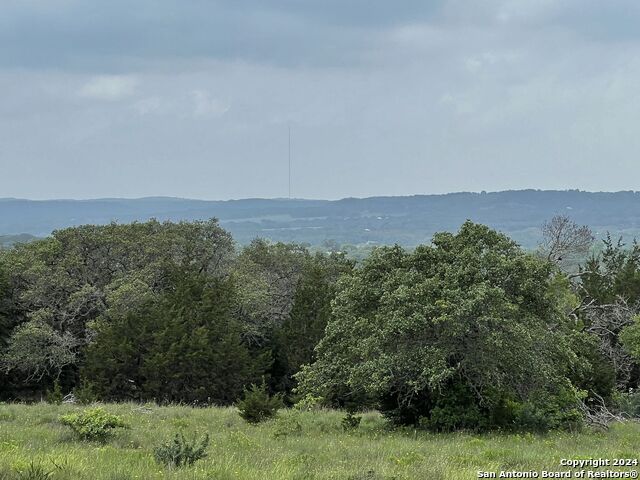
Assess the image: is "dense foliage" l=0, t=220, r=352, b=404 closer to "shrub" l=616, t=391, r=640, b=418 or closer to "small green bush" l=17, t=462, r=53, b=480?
"shrub" l=616, t=391, r=640, b=418

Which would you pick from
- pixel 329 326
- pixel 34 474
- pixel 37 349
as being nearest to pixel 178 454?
pixel 34 474

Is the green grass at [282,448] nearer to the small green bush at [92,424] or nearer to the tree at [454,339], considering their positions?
the small green bush at [92,424]

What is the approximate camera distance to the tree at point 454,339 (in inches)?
688

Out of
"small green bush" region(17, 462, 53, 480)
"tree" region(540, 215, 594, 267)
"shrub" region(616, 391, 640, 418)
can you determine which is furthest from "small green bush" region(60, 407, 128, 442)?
"tree" region(540, 215, 594, 267)

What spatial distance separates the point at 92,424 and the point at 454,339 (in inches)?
383

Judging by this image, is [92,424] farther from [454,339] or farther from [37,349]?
[37,349]

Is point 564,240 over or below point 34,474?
over

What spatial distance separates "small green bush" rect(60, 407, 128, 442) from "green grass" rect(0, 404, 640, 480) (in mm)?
241

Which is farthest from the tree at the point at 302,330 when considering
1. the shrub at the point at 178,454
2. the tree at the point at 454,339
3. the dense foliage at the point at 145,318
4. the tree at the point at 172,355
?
the shrub at the point at 178,454

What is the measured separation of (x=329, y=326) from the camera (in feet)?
65.8

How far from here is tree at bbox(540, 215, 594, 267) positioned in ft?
127

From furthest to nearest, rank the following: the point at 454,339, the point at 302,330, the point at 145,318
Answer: the point at 302,330
the point at 145,318
the point at 454,339

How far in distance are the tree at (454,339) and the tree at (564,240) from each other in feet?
62.7

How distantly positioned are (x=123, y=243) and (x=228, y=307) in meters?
8.32
